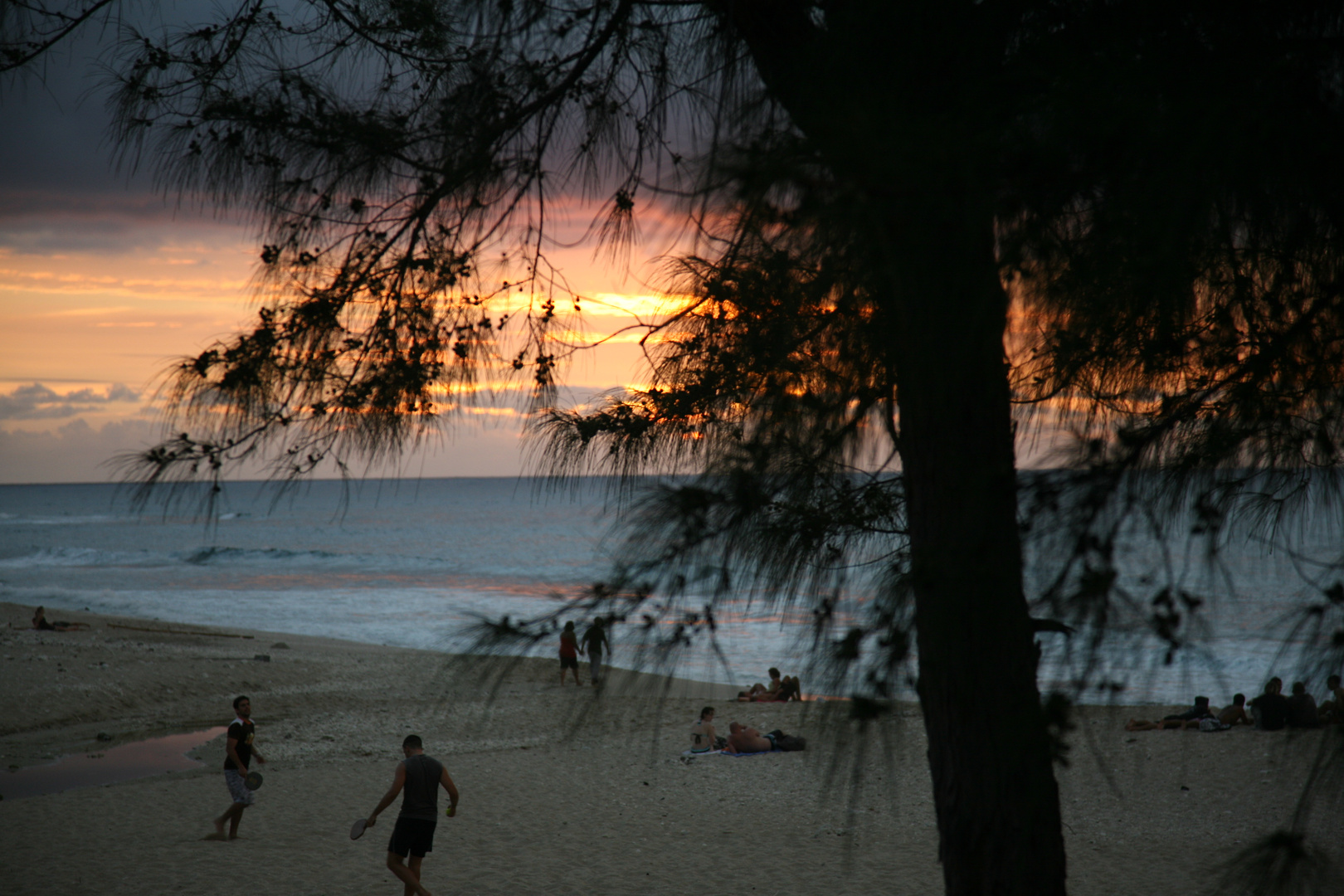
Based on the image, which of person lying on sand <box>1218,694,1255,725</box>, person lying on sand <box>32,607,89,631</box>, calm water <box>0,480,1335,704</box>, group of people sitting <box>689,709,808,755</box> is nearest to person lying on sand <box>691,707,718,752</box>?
group of people sitting <box>689,709,808,755</box>

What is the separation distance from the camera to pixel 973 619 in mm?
2023

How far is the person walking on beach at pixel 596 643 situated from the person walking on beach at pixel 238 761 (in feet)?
24.3

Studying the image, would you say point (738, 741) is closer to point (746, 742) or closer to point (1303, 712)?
point (746, 742)

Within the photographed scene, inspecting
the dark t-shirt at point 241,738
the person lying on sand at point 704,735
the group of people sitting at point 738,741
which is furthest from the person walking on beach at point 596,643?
the person lying on sand at point 704,735

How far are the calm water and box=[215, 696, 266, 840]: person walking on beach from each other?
2111mm

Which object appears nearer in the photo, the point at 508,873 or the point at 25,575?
the point at 508,873

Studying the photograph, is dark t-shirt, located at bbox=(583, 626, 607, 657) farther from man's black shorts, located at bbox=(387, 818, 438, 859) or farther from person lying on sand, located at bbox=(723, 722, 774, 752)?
person lying on sand, located at bbox=(723, 722, 774, 752)

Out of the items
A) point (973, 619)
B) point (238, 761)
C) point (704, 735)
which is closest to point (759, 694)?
point (704, 735)

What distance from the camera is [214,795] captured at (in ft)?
36.6

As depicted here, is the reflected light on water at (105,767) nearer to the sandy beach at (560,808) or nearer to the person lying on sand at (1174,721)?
the sandy beach at (560,808)

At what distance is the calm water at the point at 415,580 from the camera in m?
2.53

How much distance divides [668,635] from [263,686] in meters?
19.0

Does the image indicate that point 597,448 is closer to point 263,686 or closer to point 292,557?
point 263,686

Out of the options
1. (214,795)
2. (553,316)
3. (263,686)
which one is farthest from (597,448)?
(263,686)
